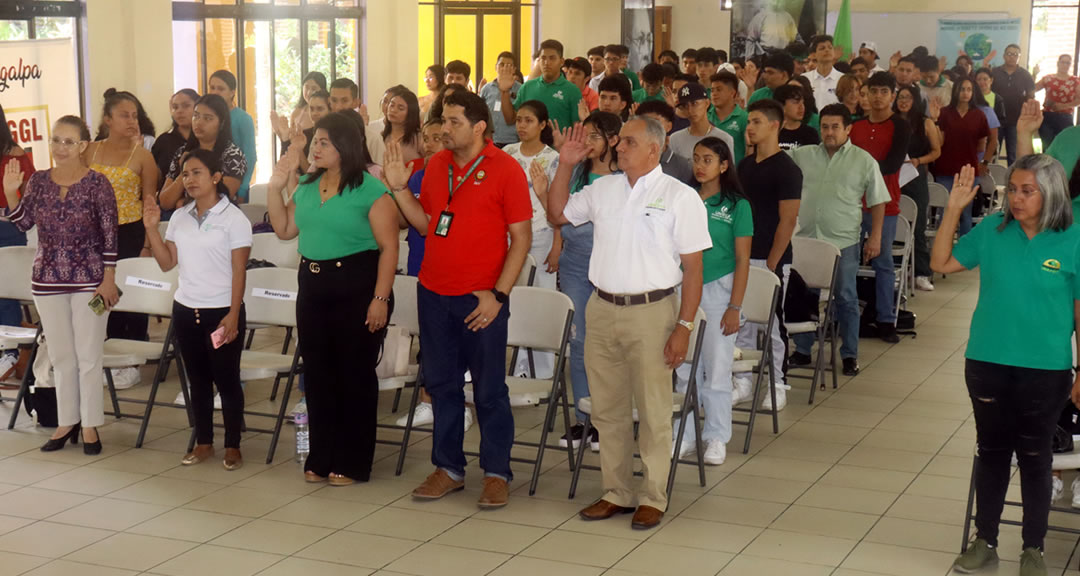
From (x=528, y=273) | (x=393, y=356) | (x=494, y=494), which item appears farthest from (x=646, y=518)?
(x=528, y=273)

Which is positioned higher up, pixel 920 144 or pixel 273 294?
pixel 920 144

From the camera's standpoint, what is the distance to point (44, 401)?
6.09 meters

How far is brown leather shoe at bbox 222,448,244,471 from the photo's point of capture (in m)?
5.51

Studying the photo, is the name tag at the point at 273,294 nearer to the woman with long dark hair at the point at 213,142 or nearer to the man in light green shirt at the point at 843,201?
the woman with long dark hair at the point at 213,142

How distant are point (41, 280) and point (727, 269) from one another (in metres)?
2.99

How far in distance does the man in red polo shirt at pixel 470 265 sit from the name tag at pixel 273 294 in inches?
40.0

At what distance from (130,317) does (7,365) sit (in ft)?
2.25

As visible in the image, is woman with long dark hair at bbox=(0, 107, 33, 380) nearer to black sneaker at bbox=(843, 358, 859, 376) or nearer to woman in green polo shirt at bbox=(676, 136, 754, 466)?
woman in green polo shirt at bbox=(676, 136, 754, 466)

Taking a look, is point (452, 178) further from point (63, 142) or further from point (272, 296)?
point (63, 142)

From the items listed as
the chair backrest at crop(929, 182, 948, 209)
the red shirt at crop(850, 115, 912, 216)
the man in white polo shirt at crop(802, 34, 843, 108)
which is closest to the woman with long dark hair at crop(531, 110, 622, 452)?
the red shirt at crop(850, 115, 912, 216)

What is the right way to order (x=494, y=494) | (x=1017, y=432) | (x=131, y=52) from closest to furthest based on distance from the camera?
(x=1017, y=432) → (x=494, y=494) → (x=131, y=52)

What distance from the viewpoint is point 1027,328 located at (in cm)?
412

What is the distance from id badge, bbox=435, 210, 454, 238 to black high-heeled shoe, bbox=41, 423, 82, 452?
6.86 ft

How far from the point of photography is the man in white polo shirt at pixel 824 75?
11.2 m
